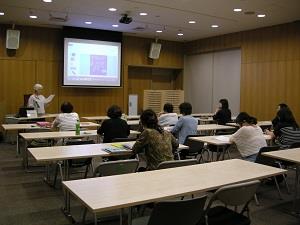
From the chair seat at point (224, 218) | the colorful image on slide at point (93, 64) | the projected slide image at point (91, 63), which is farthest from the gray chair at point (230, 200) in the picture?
the colorful image on slide at point (93, 64)

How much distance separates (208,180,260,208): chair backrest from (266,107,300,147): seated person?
3429 millimetres

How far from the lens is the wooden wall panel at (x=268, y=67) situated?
9.31 m

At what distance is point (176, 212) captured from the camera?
2203mm

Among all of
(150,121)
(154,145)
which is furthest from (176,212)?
(150,121)

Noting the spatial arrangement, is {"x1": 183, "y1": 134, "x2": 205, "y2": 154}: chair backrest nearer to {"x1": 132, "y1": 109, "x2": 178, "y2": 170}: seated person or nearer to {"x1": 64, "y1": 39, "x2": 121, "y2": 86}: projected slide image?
{"x1": 132, "y1": 109, "x2": 178, "y2": 170}: seated person

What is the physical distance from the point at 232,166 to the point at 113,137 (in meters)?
2.34

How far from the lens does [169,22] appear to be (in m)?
9.32

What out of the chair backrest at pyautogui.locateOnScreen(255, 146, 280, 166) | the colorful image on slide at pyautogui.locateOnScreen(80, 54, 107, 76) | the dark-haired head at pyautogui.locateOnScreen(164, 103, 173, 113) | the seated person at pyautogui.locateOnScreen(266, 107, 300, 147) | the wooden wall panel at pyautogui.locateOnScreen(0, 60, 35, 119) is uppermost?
the colorful image on slide at pyautogui.locateOnScreen(80, 54, 107, 76)

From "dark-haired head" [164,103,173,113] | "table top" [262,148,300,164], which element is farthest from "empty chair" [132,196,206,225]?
"dark-haired head" [164,103,173,113]

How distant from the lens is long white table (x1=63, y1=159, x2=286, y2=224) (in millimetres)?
2262

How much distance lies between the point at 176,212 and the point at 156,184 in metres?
0.48

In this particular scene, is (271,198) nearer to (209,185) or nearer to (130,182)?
(209,185)

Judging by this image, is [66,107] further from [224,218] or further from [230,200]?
[230,200]

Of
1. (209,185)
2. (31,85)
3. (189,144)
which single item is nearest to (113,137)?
(189,144)
